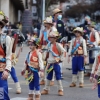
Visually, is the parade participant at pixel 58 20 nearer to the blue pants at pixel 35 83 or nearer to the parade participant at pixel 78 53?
the parade participant at pixel 78 53

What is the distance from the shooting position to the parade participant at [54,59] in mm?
10453

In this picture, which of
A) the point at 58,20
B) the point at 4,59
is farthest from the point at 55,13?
the point at 4,59

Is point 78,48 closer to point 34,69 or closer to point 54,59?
point 54,59

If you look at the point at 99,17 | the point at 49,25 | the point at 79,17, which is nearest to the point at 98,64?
the point at 49,25

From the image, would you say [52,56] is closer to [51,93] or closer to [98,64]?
[51,93]

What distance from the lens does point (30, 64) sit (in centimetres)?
944

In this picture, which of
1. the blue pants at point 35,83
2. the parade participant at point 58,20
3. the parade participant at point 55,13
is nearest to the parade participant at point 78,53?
the parade participant at point 58,20

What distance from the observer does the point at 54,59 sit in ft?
Answer: 34.4

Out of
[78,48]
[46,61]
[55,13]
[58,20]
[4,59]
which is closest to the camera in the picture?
[4,59]

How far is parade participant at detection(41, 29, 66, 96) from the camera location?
10.5m

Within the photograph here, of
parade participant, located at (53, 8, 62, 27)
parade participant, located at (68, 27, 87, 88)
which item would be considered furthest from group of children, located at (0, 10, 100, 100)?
parade participant, located at (53, 8, 62, 27)

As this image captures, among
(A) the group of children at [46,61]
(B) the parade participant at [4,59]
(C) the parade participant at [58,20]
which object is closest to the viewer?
(B) the parade participant at [4,59]

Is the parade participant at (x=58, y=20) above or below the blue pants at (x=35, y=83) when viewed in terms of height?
above

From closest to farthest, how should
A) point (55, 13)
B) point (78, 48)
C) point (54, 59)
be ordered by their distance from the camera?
point (54, 59), point (78, 48), point (55, 13)
